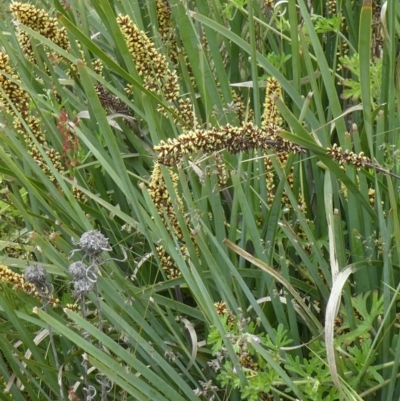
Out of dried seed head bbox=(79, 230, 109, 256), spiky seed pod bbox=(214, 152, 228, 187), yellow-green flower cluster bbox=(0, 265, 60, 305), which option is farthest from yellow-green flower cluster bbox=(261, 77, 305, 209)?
yellow-green flower cluster bbox=(0, 265, 60, 305)

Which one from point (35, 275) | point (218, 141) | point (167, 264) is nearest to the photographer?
point (218, 141)

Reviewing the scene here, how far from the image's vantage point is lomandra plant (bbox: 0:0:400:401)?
1.75m

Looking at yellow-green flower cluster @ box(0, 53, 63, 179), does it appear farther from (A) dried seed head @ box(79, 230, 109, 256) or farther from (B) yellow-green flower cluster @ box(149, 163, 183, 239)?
(A) dried seed head @ box(79, 230, 109, 256)

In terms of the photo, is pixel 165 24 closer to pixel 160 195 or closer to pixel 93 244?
pixel 160 195

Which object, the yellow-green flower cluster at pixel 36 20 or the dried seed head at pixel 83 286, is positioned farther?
the yellow-green flower cluster at pixel 36 20

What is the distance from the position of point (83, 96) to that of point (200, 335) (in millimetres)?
911

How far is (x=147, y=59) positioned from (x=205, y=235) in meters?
0.48

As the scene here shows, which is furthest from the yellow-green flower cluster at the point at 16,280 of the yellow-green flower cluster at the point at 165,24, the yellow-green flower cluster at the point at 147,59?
the yellow-green flower cluster at the point at 165,24

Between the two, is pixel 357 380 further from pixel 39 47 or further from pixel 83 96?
pixel 39 47

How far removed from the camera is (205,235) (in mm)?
2154

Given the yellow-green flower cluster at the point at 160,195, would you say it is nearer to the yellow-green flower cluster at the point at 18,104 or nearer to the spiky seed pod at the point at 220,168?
the spiky seed pod at the point at 220,168

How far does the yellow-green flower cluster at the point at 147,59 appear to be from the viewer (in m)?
2.05

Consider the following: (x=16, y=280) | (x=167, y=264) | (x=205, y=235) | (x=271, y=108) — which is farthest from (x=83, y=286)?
(x=271, y=108)

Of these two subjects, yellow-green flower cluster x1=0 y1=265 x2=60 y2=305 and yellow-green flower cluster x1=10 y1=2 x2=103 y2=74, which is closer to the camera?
yellow-green flower cluster x1=0 y1=265 x2=60 y2=305
